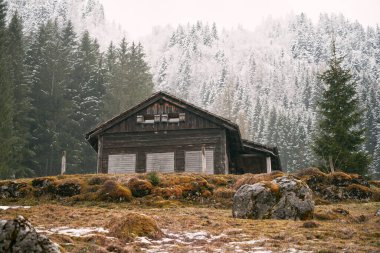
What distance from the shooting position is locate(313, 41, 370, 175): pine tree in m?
33.1

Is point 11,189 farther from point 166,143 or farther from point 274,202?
point 274,202

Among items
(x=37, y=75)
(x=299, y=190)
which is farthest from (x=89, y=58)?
(x=299, y=190)

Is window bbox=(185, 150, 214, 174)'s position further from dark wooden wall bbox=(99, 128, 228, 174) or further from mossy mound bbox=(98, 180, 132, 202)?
mossy mound bbox=(98, 180, 132, 202)

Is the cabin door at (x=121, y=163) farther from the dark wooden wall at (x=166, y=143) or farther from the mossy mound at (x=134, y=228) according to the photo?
the mossy mound at (x=134, y=228)

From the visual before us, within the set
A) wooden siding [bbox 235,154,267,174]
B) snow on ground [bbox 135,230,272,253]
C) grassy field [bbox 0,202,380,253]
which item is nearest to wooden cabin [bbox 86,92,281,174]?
wooden siding [bbox 235,154,267,174]

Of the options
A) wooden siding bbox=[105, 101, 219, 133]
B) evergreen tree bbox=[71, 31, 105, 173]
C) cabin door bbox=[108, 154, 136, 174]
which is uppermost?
evergreen tree bbox=[71, 31, 105, 173]

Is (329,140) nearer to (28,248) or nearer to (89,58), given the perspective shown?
(28,248)

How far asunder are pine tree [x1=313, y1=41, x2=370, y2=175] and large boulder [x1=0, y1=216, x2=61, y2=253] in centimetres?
2698

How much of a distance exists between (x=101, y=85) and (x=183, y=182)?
156ft

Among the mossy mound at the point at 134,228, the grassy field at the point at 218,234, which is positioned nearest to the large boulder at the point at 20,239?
the grassy field at the point at 218,234

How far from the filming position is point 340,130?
1352 inches

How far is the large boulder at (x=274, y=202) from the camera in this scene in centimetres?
1355

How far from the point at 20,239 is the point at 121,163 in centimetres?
2308

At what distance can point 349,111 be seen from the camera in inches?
1430
